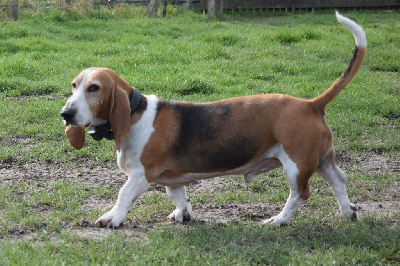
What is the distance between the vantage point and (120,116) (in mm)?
4820

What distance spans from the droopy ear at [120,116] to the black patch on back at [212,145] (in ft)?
1.50

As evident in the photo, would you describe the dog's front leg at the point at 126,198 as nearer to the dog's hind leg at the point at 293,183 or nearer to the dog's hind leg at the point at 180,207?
the dog's hind leg at the point at 180,207

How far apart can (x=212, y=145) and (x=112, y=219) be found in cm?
99

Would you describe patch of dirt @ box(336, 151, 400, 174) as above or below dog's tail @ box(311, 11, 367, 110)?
below

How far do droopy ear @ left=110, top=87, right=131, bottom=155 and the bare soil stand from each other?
2.32 ft

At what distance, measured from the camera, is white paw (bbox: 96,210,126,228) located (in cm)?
488

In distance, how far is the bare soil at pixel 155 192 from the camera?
16.1ft

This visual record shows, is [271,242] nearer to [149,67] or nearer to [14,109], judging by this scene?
[14,109]

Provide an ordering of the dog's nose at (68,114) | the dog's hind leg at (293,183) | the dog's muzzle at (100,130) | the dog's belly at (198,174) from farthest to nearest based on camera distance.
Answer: the dog's belly at (198,174), the dog's muzzle at (100,130), the dog's hind leg at (293,183), the dog's nose at (68,114)

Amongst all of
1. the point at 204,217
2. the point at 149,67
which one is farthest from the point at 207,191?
the point at 149,67

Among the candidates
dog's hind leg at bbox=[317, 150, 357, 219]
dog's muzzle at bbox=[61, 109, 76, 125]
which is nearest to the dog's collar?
dog's muzzle at bbox=[61, 109, 76, 125]

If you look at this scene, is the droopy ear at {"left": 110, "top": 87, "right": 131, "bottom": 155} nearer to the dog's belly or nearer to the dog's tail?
the dog's belly

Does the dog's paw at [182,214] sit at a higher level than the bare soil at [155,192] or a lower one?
higher

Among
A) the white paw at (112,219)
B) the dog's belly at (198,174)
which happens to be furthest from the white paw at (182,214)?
the white paw at (112,219)
